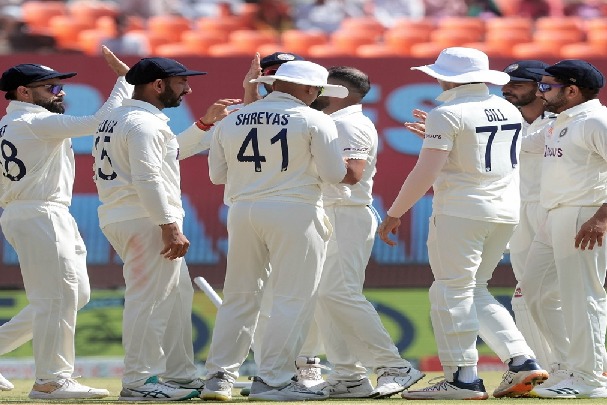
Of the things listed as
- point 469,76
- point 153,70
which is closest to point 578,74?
point 469,76

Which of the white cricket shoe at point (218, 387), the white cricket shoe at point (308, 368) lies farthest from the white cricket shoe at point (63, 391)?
the white cricket shoe at point (308, 368)

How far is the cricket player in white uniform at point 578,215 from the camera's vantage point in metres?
8.07

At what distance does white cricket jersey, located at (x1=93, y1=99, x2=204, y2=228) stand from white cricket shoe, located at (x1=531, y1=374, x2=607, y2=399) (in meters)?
2.42

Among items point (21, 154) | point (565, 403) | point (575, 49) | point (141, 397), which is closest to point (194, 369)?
point (141, 397)

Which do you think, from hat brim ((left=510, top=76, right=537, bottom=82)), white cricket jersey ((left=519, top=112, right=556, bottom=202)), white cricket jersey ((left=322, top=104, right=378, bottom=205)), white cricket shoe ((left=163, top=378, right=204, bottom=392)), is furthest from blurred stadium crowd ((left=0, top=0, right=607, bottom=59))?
white cricket shoe ((left=163, top=378, right=204, bottom=392))

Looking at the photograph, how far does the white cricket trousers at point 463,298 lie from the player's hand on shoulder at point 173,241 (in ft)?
4.84

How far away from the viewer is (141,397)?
8.03 meters

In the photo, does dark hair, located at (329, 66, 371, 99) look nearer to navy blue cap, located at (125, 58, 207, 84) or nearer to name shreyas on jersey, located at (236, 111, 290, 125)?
name shreyas on jersey, located at (236, 111, 290, 125)

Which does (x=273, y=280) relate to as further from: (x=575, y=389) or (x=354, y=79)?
(x=575, y=389)

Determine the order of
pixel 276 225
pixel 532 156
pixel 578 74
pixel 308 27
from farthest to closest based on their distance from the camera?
pixel 308 27, pixel 532 156, pixel 578 74, pixel 276 225

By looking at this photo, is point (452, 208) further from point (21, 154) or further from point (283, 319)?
point (21, 154)

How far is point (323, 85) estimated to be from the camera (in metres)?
8.02

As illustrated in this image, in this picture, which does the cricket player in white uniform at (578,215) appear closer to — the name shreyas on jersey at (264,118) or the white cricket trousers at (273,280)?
the white cricket trousers at (273,280)

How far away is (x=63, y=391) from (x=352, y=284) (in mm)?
1883
